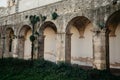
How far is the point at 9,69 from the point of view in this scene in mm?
14703

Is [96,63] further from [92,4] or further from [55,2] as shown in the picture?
[55,2]

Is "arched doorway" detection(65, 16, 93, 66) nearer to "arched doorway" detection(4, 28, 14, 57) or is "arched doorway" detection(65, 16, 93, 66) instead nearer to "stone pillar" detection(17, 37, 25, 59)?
"stone pillar" detection(17, 37, 25, 59)

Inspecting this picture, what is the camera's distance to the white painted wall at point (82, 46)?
1795 centimetres

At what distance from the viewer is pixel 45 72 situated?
44.0 feet

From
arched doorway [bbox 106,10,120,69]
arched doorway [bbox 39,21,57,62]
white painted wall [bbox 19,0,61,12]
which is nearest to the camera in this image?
arched doorway [bbox 106,10,120,69]

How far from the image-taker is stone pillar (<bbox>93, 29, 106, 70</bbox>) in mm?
12969

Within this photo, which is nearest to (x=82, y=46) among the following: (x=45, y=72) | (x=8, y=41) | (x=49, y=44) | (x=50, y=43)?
(x=50, y=43)

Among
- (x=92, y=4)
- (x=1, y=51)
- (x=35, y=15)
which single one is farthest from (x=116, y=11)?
(x=1, y=51)


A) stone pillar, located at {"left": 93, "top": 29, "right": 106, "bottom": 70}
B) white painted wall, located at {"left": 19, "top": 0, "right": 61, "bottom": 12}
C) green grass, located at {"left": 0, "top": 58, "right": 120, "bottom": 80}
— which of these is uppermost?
white painted wall, located at {"left": 19, "top": 0, "right": 61, "bottom": 12}

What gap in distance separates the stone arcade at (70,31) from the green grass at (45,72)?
52.5 inches

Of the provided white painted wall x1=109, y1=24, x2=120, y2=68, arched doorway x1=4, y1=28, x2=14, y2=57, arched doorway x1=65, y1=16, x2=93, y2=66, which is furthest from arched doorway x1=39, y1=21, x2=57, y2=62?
white painted wall x1=109, y1=24, x2=120, y2=68

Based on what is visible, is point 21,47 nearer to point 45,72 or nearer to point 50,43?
point 50,43

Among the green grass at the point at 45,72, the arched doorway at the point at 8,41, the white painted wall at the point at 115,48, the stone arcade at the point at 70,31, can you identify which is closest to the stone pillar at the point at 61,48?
the stone arcade at the point at 70,31

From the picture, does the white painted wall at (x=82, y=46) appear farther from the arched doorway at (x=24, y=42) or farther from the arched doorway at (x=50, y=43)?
the arched doorway at (x=24, y=42)
